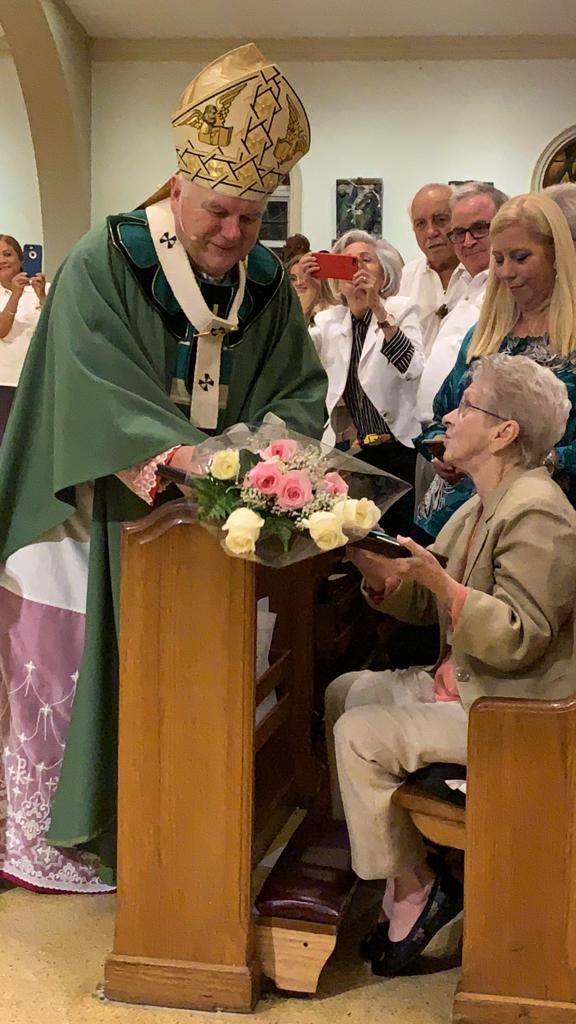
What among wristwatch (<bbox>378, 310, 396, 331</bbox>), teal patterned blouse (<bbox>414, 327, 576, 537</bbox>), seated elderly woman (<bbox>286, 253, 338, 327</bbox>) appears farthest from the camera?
seated elderly woman (<bbox>286, 253, 338, 327</bbox>)

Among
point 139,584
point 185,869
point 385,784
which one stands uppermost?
point 139,584

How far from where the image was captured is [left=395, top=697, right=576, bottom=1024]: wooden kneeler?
Result: 1.89m

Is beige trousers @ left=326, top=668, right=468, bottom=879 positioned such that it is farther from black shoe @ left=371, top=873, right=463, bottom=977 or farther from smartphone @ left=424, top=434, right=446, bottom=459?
smartphone @ left=424, top=434, right=446, bottom=459

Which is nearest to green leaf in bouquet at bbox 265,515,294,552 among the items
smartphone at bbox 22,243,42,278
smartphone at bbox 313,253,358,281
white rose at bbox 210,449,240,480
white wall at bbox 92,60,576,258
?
white rose at bbox 210,449,240,480

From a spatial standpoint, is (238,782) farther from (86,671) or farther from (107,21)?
(107,21)

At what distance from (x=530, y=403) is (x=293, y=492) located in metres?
0.58

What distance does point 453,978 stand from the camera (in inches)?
86.4

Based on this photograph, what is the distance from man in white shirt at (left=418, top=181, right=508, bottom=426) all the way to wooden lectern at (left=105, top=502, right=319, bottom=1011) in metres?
1.38

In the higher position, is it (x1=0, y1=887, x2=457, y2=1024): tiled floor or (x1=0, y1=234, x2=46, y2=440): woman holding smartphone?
(x1=0, y1=234, x2=46, y2=440): woman holding smartphone

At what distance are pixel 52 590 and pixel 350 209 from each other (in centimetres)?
581

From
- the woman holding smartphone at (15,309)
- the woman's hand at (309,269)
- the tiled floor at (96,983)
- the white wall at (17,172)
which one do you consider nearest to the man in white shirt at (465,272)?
the woman's hand at (309,269)

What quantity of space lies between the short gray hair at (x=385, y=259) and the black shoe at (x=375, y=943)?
6.51 feet

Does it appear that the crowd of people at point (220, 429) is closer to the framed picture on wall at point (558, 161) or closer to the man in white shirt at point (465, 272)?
the man in white shirt at point (465, 272)

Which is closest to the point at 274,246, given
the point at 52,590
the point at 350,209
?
the point at 350,209
